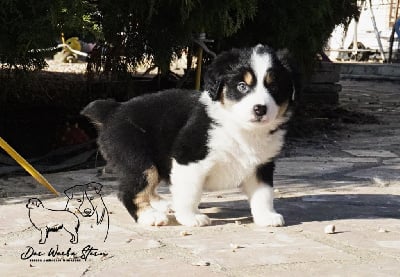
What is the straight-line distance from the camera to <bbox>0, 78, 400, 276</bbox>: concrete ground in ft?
10.4

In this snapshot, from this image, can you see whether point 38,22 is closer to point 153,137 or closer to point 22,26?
point 22,26

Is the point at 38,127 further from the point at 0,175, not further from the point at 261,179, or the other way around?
the point at 261,179

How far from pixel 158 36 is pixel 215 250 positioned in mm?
3248

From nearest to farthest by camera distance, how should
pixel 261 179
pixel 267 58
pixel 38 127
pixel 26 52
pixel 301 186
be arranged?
pixel 267 58
pixel 261 179
pixel 301 186
pixel 26 52
pixel 38 127

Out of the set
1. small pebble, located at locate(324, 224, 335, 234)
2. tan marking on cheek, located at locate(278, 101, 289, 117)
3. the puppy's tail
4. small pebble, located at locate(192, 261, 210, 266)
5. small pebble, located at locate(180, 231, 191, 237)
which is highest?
tan marking on cheek, located at locate(278, 101, 289, 117)

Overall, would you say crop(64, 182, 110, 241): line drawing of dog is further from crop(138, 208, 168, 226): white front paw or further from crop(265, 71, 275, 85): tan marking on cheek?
crop(265, 71, 275, 85): tan marking on cheek

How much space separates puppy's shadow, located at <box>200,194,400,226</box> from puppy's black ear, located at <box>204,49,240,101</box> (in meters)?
0.79

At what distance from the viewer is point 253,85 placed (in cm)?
371

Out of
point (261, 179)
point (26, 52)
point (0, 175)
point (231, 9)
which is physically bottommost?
point (0, 175)

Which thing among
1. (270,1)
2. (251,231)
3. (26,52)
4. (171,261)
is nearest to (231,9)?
(270,1)

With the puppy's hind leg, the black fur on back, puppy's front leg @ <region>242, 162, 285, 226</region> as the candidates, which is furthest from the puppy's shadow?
the black fur on back

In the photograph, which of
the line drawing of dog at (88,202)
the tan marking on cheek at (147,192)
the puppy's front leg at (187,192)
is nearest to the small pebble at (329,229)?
the puppy's front leg at (187,192)

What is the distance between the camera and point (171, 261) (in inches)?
128

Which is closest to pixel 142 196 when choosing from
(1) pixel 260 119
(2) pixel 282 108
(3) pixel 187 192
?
(3) pixel 187 192
